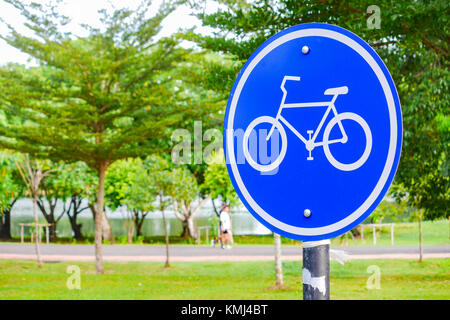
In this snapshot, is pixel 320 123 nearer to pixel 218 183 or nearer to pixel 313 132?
pixel 313 132

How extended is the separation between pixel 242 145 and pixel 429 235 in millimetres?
21892

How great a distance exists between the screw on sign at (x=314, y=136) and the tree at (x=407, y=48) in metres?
5.56

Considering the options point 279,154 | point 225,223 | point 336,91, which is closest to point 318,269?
point 279,154

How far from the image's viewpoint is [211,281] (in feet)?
47.6

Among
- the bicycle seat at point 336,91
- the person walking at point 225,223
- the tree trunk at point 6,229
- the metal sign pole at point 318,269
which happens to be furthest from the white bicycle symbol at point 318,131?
the tree trunk at point 6,229

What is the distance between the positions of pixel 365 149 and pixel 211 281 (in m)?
13.7

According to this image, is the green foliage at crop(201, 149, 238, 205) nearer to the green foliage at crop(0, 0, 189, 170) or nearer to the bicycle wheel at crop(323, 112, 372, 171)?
the green foliage at crop(0, 0, 189, 170)

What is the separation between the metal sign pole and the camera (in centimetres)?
Answer: 132

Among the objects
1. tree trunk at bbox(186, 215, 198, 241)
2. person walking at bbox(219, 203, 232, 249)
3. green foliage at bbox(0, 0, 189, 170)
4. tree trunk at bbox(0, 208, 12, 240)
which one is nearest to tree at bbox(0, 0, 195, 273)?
green foliage at bbox(0, 0, 189, 170)

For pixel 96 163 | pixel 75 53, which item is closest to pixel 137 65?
pixel 75 53

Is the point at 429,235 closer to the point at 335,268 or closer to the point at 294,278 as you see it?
the point at 335,268

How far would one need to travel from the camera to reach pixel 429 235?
21344mm

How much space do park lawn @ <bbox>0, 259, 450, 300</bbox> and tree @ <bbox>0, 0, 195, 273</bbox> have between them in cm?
224

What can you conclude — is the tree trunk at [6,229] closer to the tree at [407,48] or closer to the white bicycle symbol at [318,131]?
the tree at [407,48]
